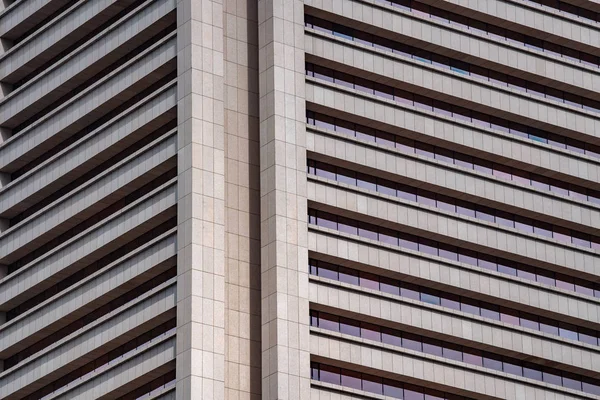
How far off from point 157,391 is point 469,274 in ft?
77.2

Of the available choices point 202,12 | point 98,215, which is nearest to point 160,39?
point 202,12

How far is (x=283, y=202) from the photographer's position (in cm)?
11844

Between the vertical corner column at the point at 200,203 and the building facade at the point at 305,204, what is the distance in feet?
0.50

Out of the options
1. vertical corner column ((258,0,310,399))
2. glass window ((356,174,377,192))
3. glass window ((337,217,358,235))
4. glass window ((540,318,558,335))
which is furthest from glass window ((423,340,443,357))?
glass window ((356,174,377,192))

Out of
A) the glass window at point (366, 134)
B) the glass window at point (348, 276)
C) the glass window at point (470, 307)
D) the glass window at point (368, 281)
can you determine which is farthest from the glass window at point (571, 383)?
the glass window at point (366, 134)

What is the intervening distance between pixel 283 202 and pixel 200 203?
5393 mm

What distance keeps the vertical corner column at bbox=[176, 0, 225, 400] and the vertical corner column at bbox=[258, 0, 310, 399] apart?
2.86m

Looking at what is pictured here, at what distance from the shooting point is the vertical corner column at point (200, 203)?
371 ft

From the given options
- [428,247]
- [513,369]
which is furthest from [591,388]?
[428,247]

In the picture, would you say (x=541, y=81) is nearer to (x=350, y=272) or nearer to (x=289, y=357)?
(x=350, y=272)

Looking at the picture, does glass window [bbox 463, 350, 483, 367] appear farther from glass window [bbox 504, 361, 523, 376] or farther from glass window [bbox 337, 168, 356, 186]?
glass window [bbox 337, 168, 356, 186]

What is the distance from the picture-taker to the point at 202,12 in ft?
403

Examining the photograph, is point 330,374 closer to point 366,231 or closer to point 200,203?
point 366,231

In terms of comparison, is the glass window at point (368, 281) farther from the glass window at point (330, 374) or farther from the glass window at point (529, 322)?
the glass window at point (529, 322)
